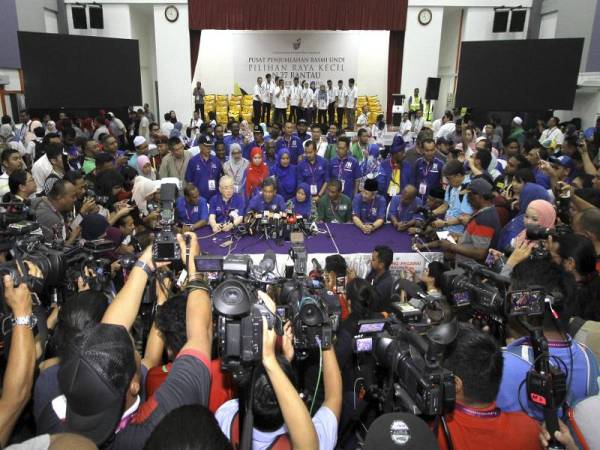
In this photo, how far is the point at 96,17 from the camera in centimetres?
1291

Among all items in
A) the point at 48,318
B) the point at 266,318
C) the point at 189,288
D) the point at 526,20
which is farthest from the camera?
the point at 526,20

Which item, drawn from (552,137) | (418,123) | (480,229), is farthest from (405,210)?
(418,123)

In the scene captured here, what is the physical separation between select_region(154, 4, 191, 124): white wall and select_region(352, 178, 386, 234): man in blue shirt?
10540mm

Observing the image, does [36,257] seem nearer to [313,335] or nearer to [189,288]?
[189,288]

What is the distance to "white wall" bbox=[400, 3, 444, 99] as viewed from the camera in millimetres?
13289

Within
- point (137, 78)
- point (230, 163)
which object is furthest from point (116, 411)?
point (137, 78)

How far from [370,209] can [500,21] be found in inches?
429

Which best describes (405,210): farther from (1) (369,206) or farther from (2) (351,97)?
(2) (351,97)

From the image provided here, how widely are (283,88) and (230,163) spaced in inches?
354

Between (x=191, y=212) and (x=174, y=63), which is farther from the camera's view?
(x=174, y=63)

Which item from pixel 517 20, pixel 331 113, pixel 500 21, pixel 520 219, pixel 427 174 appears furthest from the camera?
pixel 331 113

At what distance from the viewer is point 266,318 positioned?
137cm

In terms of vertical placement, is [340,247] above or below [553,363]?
below

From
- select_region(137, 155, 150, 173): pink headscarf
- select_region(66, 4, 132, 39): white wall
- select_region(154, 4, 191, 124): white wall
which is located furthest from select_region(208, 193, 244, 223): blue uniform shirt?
select_region(66, 4, 132, 39): white wall
